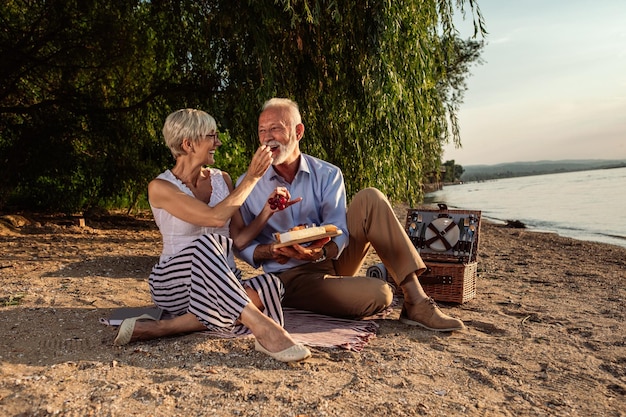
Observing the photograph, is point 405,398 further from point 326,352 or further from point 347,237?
point 347,237

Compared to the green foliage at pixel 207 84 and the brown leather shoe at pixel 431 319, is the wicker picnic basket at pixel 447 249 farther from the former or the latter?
the green foliage at pixel 207 84

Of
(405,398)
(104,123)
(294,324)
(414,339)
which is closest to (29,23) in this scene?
(104,123)

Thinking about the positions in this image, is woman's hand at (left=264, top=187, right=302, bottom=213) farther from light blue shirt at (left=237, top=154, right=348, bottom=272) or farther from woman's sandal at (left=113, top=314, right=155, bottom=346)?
woman's sandal at (left=113, top=314, right=155, bottom=346)

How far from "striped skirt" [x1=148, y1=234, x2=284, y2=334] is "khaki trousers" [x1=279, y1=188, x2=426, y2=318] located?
388 millimetres

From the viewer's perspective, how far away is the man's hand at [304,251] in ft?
10.5

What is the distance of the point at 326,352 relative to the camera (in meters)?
2.97

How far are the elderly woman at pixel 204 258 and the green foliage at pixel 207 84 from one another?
1.75m

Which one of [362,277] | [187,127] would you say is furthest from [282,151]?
[362,277]

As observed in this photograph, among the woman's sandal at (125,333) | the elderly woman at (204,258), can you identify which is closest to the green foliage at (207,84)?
the elderly woman at (204,258)

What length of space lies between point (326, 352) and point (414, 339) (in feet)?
1.90

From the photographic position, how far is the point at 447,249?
4.58 meters

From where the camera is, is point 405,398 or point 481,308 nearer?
point 405,398

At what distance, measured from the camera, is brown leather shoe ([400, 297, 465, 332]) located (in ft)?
11.2

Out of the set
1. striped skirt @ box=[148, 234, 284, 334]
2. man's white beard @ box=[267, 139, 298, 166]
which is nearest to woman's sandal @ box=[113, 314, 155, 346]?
striped skirt @ box=[148, 234, 284, 334]
